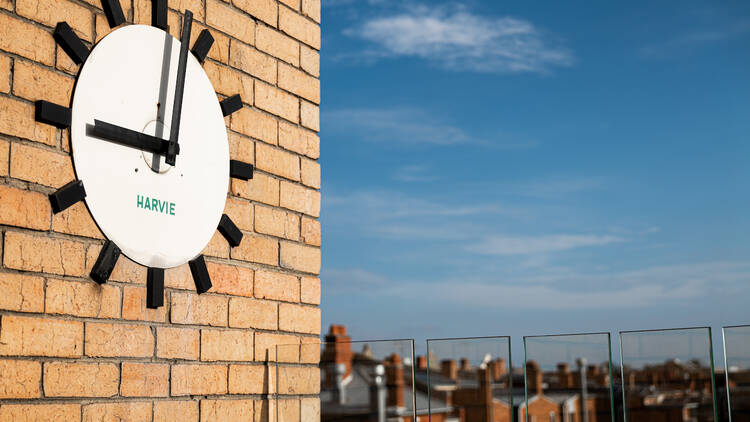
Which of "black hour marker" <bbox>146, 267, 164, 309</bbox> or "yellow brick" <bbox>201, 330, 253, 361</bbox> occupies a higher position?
"black hour marker" <bbox>146, 267, 164, 309</bbox>

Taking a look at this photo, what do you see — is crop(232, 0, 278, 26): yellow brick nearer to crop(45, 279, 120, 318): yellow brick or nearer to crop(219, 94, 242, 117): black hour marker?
crop(219, 94, 242, 117): black hour marker

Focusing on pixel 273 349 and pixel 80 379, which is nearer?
pixel 80 379

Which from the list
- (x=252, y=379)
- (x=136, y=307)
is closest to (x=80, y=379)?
(x=136, y=307)

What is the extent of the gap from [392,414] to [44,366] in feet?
3.43

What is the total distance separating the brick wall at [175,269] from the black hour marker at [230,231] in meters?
0.02

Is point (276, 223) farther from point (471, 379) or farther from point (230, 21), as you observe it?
point (471, 379)

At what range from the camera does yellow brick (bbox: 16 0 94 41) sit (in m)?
1.94

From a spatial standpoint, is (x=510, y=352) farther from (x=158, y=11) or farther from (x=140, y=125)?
(x=158, y=11)

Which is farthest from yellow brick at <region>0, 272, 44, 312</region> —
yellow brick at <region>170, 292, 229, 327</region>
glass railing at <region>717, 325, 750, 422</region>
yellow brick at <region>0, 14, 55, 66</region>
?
glass railing at <region>717, 325, 750, 422</region>

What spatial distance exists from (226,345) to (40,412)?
25.4 inches

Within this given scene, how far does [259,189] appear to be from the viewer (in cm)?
260

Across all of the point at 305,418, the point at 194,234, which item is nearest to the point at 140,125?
the point at 194,234

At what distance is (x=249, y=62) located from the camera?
2635 millimetres

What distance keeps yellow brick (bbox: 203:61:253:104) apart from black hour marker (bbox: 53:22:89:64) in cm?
48
